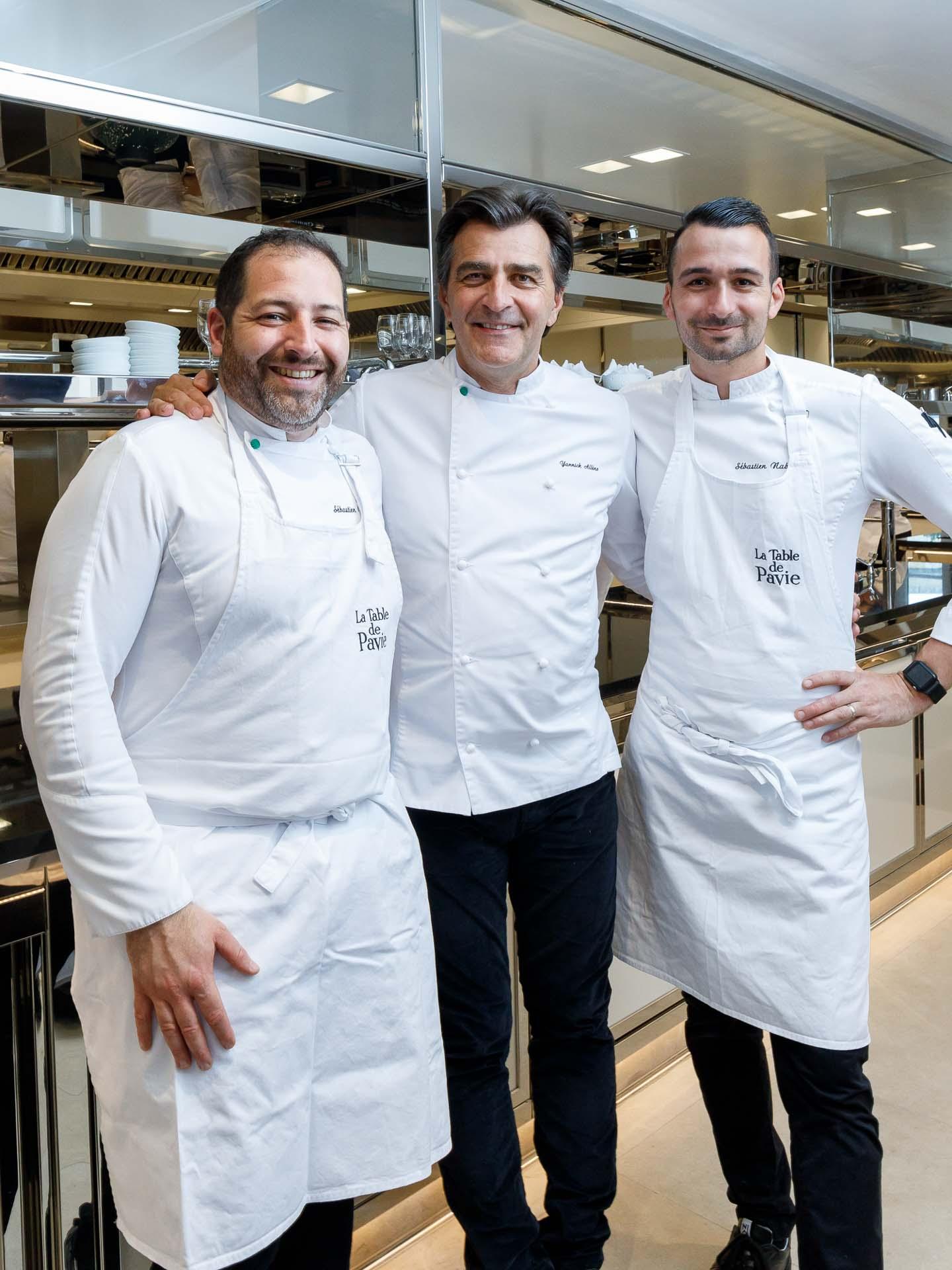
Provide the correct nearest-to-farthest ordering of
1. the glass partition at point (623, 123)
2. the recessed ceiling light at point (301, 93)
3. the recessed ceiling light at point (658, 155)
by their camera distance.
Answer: the recessed ceiling light at point (301, 93)
the glass partition at point (623, 123)
the recessed ceiling light at point (658, 155)

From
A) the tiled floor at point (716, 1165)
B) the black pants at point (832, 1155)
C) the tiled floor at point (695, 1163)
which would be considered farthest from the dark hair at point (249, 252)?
the tiled floor at point (716, 1165)

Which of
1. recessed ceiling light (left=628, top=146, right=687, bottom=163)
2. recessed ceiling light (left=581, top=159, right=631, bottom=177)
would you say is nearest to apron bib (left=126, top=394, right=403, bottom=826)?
recessed ceiling light (left=581, top=159, right=631, bottom=177)

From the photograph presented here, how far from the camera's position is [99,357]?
5.67 ft

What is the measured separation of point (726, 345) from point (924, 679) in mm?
568

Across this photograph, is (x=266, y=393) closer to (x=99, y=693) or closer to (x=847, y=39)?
(x=99, y=693)

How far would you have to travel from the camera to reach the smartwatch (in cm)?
164

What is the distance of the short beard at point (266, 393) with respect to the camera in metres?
1.20

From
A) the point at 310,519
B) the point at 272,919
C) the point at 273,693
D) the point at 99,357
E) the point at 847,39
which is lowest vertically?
the point at 272,919

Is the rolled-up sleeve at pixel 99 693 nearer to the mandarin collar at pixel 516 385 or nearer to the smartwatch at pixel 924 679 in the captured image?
the mandarin collar at pixel 516 385

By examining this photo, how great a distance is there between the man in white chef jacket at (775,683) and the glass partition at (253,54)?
76 cm

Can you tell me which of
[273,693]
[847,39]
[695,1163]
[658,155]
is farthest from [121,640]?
[847,39]

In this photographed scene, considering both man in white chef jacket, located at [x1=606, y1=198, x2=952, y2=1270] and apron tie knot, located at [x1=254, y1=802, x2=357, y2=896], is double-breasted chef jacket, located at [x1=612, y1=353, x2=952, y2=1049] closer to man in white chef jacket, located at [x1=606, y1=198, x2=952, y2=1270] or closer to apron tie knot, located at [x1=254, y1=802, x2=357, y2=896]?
man in white chef jacket, located at [x1=606, y1=198, x2=952, y2=1270]

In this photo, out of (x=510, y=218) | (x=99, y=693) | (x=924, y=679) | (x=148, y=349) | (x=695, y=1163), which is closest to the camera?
(x=99, y=693)

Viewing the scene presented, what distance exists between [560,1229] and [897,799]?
183cm
